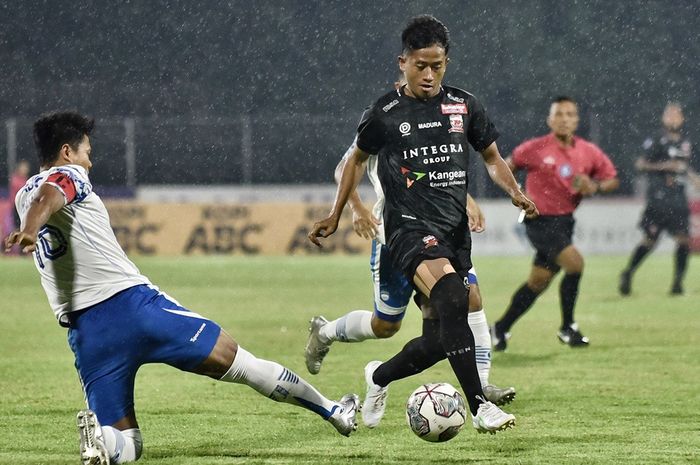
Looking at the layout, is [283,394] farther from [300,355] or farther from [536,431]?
[300,355]

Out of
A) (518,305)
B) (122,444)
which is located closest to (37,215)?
(122,444)

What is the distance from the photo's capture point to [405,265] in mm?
6301

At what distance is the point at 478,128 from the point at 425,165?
38cm

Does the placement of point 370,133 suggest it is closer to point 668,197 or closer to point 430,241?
point 430,241

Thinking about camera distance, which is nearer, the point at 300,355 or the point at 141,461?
the point at 141,461

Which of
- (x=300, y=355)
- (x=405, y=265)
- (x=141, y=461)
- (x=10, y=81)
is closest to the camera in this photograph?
(x=141, y=461)

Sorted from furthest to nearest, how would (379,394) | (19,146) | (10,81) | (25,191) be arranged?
1. (10,81)
2. (19,146)
3. (379,394)
4. (25,191)

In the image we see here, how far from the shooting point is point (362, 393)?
8.12m

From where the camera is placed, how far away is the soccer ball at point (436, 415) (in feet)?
19.2

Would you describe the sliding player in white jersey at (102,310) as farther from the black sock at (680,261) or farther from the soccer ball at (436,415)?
the black sock at (680,261)

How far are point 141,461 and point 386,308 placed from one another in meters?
2.24

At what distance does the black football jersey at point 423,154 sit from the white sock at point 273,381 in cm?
96

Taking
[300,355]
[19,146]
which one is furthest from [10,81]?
[300,355]

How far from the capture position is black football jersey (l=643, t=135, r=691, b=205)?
52.5ft
